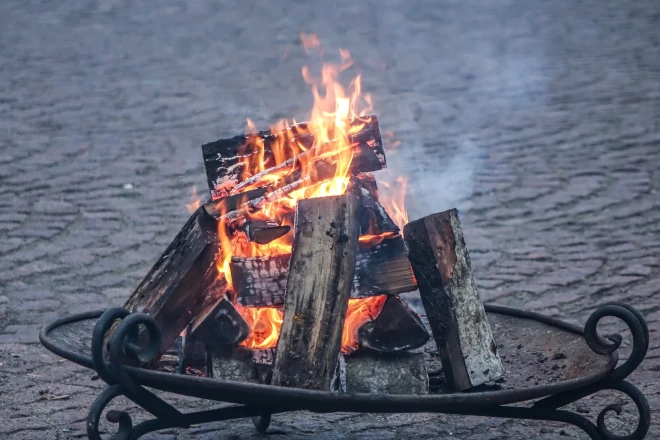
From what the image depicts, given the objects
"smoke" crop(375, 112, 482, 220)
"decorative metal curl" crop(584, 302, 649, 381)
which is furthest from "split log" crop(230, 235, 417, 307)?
"smoke" crop(375, 112, 482, 220)

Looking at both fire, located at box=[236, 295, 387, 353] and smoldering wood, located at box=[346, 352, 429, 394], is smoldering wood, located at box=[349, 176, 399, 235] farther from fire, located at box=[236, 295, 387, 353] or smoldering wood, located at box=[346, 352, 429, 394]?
smoldering wood, located at box=[346, 352, 429, 394]

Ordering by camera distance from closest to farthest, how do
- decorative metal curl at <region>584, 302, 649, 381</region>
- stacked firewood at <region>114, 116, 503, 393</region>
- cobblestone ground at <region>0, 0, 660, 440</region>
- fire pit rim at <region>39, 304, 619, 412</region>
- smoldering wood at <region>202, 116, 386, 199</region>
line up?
1. fire pit rim at <region>39, 304, 619, 412</region>
2. decorative metal curl at <region>584, 302, 649, 381</region>
3. stacked firewood at <region>114, 116, 503, 393</region>
4. smoldering wood at <region>202, 116, 386, 199</region>
5. cobblestone ground at <region>0, 0, 660, 440</region>

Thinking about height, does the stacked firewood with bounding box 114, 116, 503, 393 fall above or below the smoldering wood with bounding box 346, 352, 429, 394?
above

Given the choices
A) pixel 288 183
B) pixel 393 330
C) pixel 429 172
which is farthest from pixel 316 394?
pixel 429 172

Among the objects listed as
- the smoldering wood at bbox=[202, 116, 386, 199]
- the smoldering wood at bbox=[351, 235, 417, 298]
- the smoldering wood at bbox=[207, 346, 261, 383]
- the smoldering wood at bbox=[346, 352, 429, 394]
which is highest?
the smoldering wood at bbox=[202, 116, 386, 199]

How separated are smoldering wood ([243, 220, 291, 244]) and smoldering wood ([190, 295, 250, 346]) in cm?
20

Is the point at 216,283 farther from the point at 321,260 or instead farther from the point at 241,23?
the point at 241,23

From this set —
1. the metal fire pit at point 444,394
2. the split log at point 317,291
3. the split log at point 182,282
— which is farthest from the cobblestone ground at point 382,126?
the split log at point 317,291

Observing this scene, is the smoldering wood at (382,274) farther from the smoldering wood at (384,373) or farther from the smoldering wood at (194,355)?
the smoldering wood at (194,355)

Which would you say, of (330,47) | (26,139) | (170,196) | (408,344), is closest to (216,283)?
(408,344)

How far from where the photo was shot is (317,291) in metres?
2.27

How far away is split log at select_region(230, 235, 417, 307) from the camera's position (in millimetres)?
2348

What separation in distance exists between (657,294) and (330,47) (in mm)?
5205

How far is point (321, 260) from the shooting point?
7.52ft
